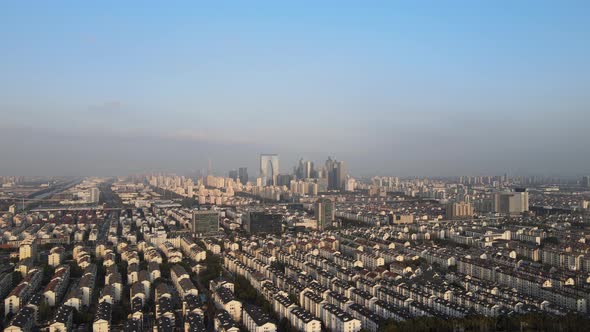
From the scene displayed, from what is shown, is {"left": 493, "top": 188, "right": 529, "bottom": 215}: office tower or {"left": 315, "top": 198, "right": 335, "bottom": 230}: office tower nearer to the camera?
{"left": 315, "top": 198, "right": 335, "bottom": 230}: office tower

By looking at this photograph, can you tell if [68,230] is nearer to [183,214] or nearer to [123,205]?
[183,214]

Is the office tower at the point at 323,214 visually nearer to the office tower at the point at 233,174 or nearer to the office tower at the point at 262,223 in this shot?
the office tower at the point at 262,223

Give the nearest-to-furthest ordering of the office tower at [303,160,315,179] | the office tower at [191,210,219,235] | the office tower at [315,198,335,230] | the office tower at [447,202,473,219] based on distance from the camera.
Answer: the office tower at [191,210,219,235]
the office tower at [315,198,335,230]
the office tower at [447,202,473,219]
the office tower at [303,160,315,179]

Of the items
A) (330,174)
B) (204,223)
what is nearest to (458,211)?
(204,223)

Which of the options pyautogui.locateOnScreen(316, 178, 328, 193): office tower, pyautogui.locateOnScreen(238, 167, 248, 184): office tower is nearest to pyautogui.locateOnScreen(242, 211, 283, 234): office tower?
pyautogui.locateOnScreen(316, 178, 328, 193): office tower

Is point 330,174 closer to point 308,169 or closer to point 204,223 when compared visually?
point 308,169

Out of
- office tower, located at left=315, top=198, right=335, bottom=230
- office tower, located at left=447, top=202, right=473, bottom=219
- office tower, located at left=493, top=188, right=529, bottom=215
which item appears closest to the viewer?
office tower, located at left=315, top=198, right=335, bottom=230

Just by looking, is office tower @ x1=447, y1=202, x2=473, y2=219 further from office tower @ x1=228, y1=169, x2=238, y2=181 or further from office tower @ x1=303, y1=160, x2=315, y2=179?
office tower @ x1=228, y1=169, x2=238, y2=181

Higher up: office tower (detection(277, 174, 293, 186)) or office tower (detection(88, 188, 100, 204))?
office tower (detection(277, 174, 293, 186))

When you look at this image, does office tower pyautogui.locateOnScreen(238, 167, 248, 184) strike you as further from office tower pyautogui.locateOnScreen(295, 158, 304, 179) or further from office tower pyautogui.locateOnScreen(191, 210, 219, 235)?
office tower pyautogui.locateOnScreen(191, 210, 219, 235)
